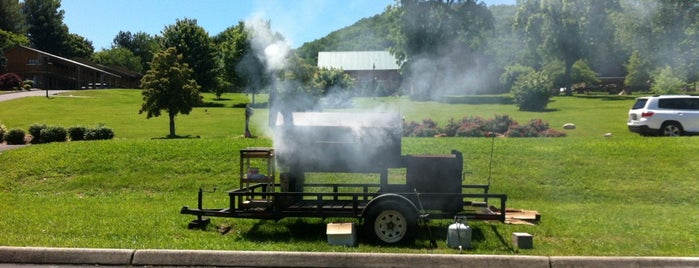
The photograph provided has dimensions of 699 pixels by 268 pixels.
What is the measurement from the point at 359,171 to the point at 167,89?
76.8 feet

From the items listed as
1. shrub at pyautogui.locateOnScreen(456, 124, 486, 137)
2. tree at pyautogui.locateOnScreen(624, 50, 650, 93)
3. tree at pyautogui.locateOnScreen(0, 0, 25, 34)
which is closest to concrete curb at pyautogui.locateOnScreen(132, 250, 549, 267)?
shrub at pyautogui.locateOnScreen(456, 124, 486, 137)

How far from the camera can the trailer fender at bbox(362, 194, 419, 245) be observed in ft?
24.0

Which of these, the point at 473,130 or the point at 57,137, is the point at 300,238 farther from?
the point at 57,137

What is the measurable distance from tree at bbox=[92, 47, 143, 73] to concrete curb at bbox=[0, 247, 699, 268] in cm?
11665

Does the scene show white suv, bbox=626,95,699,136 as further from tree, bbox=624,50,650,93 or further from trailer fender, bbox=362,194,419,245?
tree, bbox=624,50,650,93

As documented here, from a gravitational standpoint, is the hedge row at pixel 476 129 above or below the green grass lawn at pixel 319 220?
above

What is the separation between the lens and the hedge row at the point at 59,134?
Result: 23250 mm

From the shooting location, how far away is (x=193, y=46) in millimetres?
58750

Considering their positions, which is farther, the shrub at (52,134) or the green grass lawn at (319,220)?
the shrub at (52,134)

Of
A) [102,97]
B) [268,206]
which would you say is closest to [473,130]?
[268,206]

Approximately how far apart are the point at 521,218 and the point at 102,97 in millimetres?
54801

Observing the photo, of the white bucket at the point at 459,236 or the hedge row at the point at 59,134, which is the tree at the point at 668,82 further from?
the white bucket at the point at 459,236

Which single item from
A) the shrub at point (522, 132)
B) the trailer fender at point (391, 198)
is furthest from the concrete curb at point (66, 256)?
the shrub at point (522, 132)

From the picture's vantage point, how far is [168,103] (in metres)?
29.9
